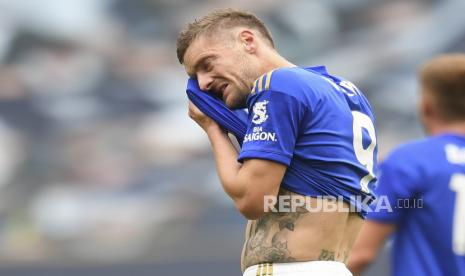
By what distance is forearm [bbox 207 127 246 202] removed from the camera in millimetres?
3383

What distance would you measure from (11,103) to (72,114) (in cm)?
65

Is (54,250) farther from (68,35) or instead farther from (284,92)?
(284,92)

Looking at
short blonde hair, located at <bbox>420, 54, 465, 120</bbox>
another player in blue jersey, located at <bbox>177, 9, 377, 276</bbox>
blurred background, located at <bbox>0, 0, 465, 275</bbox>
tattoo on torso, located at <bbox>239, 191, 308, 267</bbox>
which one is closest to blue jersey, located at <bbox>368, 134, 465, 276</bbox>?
short blonde hair, located at <bbox>420, 54, 465, 120</bbox>

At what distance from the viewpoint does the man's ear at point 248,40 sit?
148 inches

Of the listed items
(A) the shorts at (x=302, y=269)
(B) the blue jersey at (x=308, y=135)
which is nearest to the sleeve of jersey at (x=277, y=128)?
(B) the blue jersey at (x=308, y=135)

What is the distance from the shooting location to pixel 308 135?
3.44 m

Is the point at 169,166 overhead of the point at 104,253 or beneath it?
overhead

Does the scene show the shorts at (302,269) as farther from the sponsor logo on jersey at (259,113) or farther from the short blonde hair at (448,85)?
the short blonde hair at (448,85)

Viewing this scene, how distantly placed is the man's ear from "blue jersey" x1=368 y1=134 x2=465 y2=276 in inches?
35.7

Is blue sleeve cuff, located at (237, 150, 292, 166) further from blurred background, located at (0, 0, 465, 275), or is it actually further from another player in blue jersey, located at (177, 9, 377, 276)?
blurred background, located at (0, 0, 465, 275)

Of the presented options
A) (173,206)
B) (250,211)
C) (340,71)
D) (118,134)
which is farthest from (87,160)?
(250,211)

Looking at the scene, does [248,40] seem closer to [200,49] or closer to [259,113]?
[200,49]

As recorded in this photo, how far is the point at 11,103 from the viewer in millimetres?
9797

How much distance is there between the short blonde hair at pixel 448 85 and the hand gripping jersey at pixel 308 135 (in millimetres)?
857
